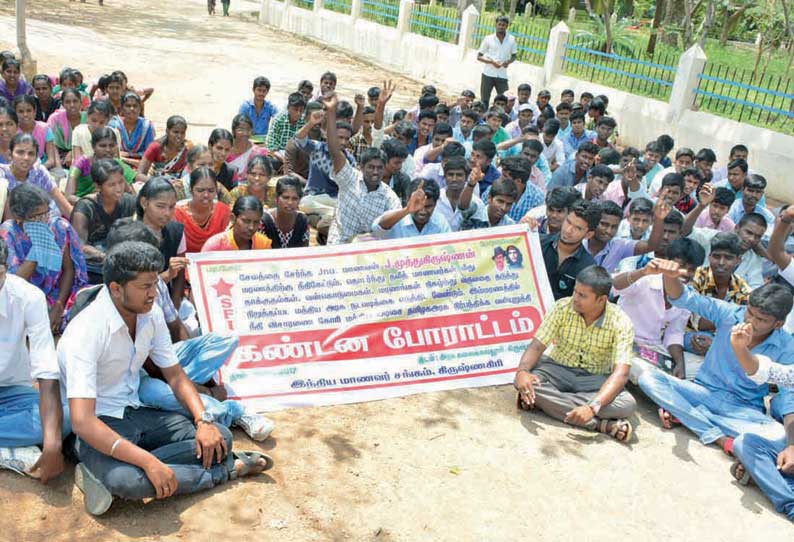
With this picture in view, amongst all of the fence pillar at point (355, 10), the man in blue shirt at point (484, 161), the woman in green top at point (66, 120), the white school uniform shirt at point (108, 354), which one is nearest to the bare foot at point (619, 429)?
the white school uniform shirt at point (108, 354)

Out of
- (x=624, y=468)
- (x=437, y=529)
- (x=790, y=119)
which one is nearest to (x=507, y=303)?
(x=624, y=468)

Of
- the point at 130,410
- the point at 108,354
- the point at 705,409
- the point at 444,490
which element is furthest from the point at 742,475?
the point at 108,354

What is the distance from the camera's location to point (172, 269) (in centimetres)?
482

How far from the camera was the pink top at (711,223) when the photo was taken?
7.06 metres

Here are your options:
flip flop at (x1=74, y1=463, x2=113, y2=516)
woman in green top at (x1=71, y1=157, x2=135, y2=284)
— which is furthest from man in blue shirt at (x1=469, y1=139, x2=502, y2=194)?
flip flop at (x1=74, y1=463, x2=113, y2=516)

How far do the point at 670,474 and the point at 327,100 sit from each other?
365 centimetres

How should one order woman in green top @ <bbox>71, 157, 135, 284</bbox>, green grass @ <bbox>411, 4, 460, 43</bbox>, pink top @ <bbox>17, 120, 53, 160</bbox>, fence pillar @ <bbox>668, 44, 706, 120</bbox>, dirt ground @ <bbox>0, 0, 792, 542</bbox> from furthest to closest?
green grass @ <bbox>411, 4, 460, 43</bbox>
fence pillar @ <bbox>668, 44, 706, 120</bbox>
pink top @ <bbox>17, 120, 53, 160</bbox>
woman in green top @ <bbox>71, 157, 135, 284</bbox>
dirt ground @ <bbox>0, 0, 792, 542</bbox>

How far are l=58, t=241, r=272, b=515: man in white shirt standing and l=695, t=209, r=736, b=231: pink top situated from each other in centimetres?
496

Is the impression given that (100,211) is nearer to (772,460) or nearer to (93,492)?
(93,492)

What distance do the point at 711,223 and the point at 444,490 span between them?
14.4ft

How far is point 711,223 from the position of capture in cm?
711

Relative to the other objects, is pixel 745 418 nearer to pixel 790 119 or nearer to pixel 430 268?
pixel 430 268

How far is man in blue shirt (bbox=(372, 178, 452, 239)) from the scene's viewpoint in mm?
5812

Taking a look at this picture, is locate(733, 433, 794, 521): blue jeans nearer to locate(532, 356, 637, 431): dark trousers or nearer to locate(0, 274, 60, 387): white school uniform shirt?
locate(532, 356, 637, 431): dark trousers
